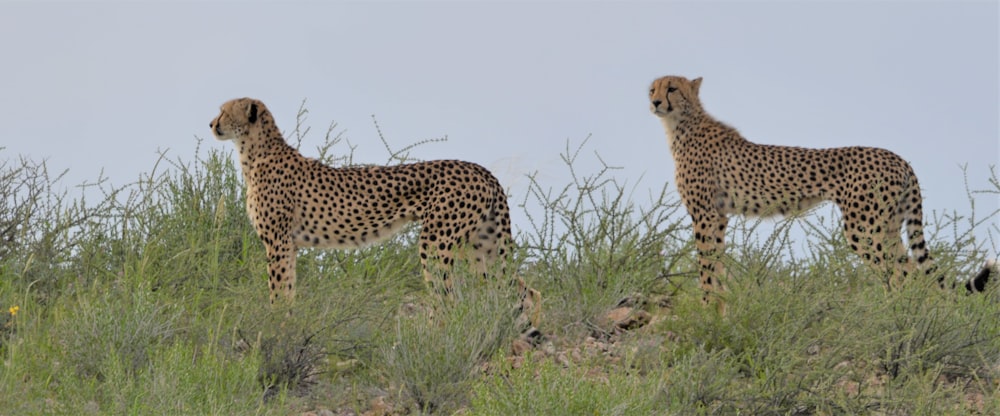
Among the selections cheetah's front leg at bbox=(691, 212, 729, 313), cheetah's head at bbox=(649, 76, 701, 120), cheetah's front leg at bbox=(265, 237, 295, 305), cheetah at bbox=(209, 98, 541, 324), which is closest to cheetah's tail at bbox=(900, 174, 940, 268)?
cheetah's front leg at bbox=(691, 212, 729, 313)

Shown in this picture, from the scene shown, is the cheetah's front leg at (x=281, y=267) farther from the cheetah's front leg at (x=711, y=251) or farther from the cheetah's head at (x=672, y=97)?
the cheetah's head at (x=672, y=97)

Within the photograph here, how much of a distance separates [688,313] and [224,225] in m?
3.13

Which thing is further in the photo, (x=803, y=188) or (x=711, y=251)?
(x=803, y=188)

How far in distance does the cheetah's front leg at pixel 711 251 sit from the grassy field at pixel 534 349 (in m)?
0.17

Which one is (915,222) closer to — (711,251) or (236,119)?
(711,251)

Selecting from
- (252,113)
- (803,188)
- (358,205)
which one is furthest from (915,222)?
(252,113)

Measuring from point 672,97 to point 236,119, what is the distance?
262cm

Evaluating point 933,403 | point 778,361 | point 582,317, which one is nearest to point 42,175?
point 582,317

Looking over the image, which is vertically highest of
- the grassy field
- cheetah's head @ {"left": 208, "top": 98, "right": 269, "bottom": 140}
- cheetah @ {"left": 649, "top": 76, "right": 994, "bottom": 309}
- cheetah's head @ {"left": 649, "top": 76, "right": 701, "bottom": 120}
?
cheetah's head @ {"left": 649, "top": 76, "right": 701, "bottom": 120}

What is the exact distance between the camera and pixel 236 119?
682 cm

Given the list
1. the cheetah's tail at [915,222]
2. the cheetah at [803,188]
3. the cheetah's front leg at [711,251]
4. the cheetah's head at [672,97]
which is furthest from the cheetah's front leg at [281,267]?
the cheetah's tail at [915,222]

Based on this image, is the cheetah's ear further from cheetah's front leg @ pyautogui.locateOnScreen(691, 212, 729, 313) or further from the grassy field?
cheetah's front leg @ pyautogui.locateOnScreen(691, 212, 729, 313)

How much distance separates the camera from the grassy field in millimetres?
5164

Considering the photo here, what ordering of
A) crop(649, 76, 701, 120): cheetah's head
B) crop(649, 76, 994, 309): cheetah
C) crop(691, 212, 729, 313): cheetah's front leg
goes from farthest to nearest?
crop(649, 76, 701, 120): cheetah's head
crop(649, 76, 994, 309): cheetah
crop(691, 212, 729, 313): cheetah's front leg
